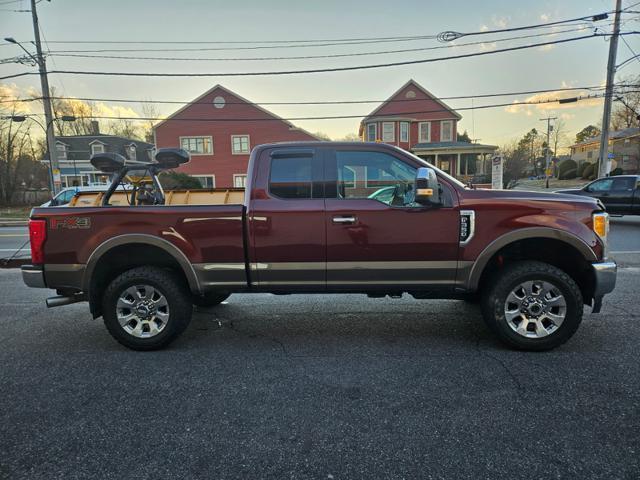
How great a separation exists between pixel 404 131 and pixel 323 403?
33.6 m

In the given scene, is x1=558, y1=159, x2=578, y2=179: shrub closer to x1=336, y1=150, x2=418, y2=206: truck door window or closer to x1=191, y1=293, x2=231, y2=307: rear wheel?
x1=336, y1=150, x2=418, y2=206: truck door window

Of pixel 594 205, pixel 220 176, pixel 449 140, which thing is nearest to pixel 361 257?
pixel 594 205

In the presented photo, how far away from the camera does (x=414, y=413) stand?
2744 mm

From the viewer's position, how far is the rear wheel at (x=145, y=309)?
12.4 ft

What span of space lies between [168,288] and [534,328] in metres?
3.44

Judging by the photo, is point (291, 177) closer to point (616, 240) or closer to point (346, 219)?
point (346, 219)

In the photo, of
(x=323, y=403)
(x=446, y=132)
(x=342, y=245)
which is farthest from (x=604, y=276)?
(x=446, y=132)

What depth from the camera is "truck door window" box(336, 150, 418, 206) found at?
3754 mm

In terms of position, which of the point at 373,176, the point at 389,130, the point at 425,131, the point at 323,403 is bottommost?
the point at 323,403

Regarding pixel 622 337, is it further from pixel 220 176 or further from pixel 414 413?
pixel 220 176

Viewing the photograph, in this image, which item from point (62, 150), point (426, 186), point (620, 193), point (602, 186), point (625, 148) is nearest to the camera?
point (426, 186)

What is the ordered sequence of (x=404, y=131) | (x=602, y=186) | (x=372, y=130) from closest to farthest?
1. (x=602, y=186)
2. (x=372, y=130)
3. (x=404, y=131)

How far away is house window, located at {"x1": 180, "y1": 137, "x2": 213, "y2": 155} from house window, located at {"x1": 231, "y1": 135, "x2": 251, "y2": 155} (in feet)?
5.83

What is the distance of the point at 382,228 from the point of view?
3.64 metres
